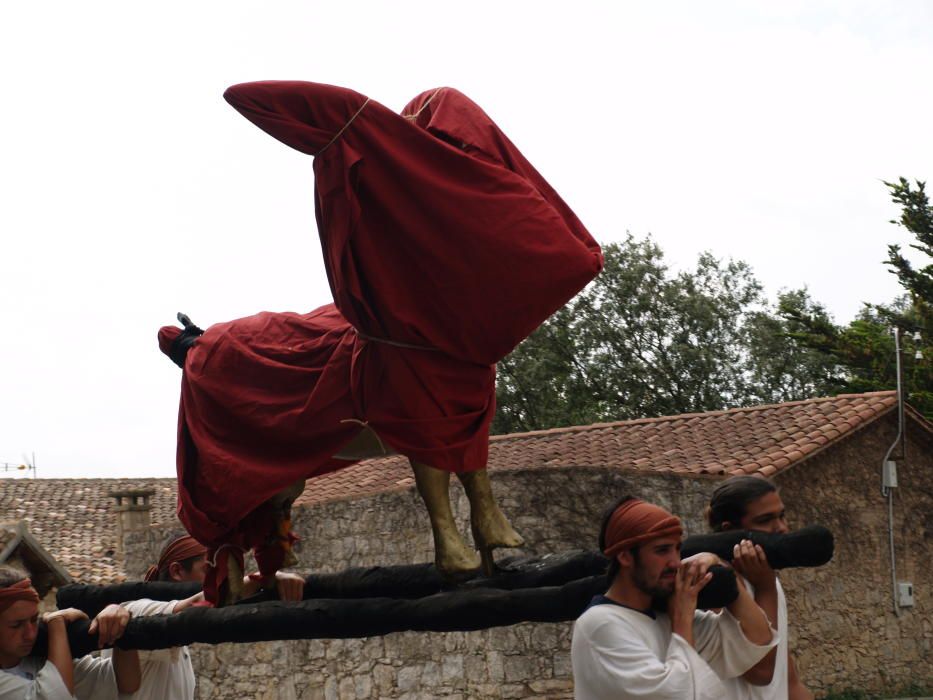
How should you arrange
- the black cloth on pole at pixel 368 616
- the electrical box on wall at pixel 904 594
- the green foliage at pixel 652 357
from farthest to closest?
the green foliage at pixel 652 357 → the electrical box on wall at pixel 904 594 → the black cloth on pole at pixel 368 616

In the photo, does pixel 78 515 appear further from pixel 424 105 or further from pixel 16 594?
pixel 424 105

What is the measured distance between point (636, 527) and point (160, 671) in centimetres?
203

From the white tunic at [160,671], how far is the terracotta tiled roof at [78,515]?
14571 millimetres

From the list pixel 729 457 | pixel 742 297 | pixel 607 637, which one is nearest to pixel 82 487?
pixel 742 297

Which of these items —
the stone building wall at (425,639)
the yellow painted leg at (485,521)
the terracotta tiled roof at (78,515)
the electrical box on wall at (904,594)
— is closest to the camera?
the yellow painted leg at (485,521)

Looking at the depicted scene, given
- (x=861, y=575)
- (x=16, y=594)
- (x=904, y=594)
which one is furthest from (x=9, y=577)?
(x=904, y=594)

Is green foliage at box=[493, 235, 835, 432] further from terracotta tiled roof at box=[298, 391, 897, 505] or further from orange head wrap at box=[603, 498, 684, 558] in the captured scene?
orange head wrap at box=[603, 498, 684, 558]

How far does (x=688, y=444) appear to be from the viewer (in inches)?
612

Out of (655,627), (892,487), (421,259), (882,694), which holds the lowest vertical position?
(882,694)

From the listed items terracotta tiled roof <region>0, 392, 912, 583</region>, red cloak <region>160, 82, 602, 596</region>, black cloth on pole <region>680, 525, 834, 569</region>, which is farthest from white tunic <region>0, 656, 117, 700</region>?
terracotta tiled roof <region>0, 392, 912, 583</region>

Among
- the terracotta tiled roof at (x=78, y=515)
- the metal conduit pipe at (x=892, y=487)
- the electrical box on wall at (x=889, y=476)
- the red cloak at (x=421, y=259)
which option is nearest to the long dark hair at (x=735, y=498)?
the red cloak at (x=421, y=259)

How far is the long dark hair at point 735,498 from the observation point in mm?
3264

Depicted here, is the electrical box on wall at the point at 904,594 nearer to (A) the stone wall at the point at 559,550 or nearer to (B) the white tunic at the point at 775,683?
(A) the stone wall at the point at 559,550

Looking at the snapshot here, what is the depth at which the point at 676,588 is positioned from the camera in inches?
117
